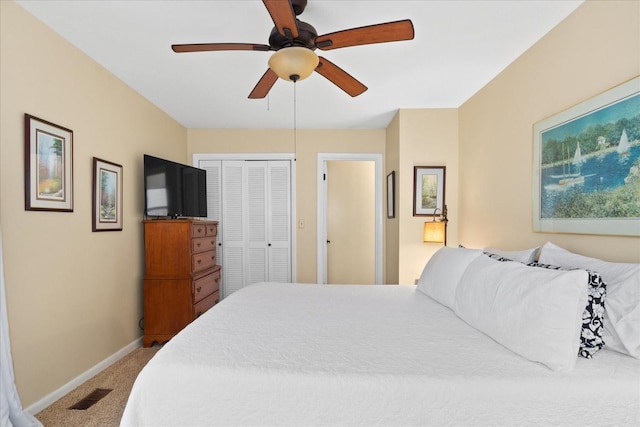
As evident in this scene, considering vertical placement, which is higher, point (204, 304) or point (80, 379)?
point (204, 304)

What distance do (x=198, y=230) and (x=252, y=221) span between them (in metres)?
1.08

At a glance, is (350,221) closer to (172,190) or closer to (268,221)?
(268,221)

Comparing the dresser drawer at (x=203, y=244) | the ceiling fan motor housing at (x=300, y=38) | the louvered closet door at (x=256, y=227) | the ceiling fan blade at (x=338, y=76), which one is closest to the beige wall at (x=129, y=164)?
the dresser drawer at (x=203, y=244)

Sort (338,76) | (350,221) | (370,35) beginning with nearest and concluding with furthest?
1. (370,35)
2. (338,76)
3. (350,221)

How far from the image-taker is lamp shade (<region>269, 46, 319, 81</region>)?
1557mm

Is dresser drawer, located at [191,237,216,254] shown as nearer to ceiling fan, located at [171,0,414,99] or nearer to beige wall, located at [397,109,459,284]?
ceiling fan, located at [171,0,414,99]

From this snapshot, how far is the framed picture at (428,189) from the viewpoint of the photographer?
130 inches

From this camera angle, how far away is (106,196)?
259cm

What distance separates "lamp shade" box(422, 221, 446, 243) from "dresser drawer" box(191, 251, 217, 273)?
7.60 feet

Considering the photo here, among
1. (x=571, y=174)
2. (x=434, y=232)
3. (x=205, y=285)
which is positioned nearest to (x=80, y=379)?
(x=205, y=285)

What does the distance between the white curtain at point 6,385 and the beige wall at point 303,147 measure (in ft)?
9.30

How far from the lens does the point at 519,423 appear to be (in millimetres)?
1025

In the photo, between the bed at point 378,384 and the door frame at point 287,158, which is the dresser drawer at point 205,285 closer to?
the door frame at point 287,158

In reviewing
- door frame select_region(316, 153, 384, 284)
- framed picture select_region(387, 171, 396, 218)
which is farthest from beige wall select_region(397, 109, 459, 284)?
door frame select_region(316, 153, 384, 284)
